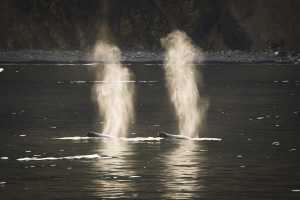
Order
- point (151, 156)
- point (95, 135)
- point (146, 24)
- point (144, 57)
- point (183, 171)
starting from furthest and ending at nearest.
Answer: point (146, 24), point (144, 57), point (95, 135), point (151, 156), point (183, 171)

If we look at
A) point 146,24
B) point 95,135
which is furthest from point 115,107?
point 146,24

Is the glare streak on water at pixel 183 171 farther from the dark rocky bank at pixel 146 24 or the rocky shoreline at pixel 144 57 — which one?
the dark rocky bank at pixel 146 24

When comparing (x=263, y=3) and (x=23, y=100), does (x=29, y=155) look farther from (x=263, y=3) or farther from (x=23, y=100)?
(x=263, y=3)

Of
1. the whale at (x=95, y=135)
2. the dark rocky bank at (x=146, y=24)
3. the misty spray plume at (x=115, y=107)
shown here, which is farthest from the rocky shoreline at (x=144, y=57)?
the whale at (x=95, y=135)

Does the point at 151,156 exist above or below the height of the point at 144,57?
below

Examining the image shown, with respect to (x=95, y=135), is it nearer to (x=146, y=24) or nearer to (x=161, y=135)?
(x=161, y=135)

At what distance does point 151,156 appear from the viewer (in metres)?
30.2

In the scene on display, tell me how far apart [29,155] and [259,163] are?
5192mm

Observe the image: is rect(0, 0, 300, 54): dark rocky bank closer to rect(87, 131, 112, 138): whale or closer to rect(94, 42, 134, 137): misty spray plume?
rect(94, 42, 134, 137): misty spray plume

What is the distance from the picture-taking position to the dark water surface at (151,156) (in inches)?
932

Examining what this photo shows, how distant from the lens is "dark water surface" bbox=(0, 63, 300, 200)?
23.7 metres

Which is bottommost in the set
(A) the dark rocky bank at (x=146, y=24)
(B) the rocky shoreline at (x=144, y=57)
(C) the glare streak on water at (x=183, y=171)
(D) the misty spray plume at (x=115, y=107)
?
(C) the glare streak on water at (x=183, y=171)

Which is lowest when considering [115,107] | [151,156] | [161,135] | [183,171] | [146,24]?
[183,171]

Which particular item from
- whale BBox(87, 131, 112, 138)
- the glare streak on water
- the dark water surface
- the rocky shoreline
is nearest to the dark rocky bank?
the rocky shoreline
